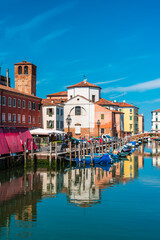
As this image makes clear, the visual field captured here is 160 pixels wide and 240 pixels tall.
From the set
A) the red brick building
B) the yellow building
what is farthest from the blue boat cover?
the yellow building

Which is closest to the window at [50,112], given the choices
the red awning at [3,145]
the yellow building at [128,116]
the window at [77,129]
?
the window at [77,129]

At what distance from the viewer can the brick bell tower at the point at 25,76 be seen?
2894 inches

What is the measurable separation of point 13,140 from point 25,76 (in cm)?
3932

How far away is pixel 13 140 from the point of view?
121ft

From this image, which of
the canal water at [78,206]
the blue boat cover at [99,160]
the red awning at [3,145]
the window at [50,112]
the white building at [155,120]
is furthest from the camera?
the white building at [155,120]

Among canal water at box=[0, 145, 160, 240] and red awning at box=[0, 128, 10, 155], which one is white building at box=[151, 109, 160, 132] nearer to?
canal water at box=[0, 145, 160, 240]

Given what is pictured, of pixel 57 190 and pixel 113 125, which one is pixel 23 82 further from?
pixel 57 190

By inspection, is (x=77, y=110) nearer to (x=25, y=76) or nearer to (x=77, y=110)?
(x=77, y=110)

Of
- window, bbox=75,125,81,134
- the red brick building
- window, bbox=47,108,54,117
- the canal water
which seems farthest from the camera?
window, bbox=75,125,81,134

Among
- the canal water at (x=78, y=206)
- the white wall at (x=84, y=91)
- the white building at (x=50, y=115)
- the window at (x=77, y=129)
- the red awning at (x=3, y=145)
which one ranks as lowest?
the canal water at (x=78, y=206)

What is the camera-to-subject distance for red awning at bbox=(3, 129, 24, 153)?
35903 millimetres

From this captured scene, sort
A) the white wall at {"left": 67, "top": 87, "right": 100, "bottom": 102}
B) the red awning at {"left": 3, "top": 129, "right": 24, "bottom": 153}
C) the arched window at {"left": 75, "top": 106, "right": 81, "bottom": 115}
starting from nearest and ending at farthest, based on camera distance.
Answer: the red awning at {"left": 3, "top": 129, "right": 24, "bottom": 153}, the arched window at {"left": 75, "top": 106, "right": 81, "bottom": 115}, the white wall at {"left": 67, "top": 87, "right": 100, "bottom": 102}

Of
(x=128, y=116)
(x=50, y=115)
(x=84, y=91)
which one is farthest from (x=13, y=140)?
(x=128, y=116)

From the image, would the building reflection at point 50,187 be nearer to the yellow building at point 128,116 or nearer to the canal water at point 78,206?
the canal water at point 78,206
